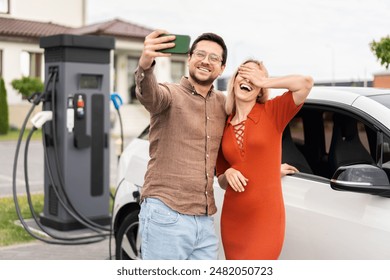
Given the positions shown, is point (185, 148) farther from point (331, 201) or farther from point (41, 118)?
point (41, 118)

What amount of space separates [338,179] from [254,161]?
390 mm

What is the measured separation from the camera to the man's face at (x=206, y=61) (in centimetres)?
283

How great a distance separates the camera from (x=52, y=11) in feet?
39.1

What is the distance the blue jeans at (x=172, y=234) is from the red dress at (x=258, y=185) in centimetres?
11

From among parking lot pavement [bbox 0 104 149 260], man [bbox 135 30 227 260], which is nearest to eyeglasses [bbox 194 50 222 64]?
man [bbox 135 30 227 260]

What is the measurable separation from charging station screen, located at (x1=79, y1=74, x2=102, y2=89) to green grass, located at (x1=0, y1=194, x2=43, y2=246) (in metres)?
1.63

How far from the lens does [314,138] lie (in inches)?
161

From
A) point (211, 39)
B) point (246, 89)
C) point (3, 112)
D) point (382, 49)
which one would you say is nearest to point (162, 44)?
point (211, 39)

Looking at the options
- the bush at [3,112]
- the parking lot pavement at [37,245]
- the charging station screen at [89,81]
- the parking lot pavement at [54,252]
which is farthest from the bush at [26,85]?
the bush at [3,112]

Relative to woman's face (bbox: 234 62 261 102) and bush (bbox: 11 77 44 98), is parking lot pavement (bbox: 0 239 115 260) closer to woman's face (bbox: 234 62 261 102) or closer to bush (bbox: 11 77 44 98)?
woman's face (bbox: 234 62 261 102)

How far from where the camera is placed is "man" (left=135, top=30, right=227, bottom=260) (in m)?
2.87

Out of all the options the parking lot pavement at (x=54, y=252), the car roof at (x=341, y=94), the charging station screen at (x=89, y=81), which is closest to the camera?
the car roof at (x=341, y=94)

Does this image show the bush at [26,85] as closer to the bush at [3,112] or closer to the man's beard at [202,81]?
the bush at [3,112]
